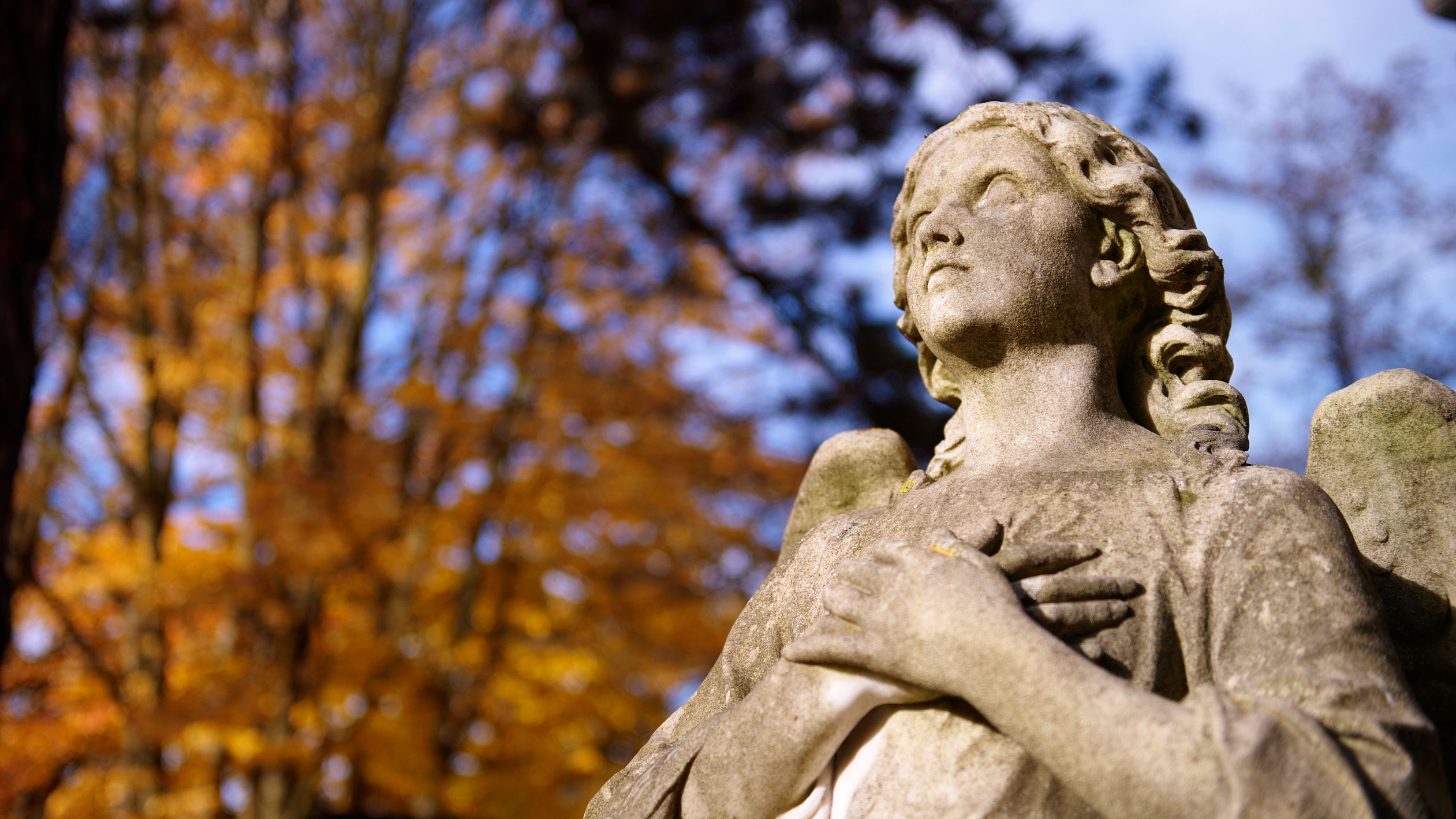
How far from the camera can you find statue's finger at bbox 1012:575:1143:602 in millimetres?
1666

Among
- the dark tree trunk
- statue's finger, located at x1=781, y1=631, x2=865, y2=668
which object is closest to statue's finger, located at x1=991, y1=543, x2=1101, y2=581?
statue's finger, located at x1=781, y1=631, x2=865, y2=668

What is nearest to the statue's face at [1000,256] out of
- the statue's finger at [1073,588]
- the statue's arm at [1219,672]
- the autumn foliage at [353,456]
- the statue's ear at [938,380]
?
the statue's ear at [938,380]

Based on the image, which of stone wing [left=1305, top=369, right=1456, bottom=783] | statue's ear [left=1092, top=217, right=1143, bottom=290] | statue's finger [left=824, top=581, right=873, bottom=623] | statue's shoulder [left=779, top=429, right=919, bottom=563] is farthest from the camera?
statue's shoulder [left=779, top=429, right=919, bottom=563]

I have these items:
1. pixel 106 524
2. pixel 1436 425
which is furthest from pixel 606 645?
pixel 1436 425

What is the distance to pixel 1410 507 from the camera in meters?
1.92

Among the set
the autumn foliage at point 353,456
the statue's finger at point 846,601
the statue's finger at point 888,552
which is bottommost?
the autumn foliage at point 353,456

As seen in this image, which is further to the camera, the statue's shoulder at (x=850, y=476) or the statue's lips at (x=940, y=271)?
the statue's shoulder at (x=850, y=476)

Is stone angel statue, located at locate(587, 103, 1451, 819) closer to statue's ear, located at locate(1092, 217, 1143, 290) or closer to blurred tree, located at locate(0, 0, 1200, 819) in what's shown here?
statue's ear, located at locate(1092, 217, 1143, 290)

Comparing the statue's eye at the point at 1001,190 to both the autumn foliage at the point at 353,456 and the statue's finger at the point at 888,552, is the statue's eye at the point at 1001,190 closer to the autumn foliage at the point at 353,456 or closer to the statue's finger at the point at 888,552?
the statue's finger at the point at 888,552

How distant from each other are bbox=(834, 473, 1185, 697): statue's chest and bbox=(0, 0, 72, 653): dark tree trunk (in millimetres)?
3499

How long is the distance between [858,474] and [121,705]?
6.61 meters

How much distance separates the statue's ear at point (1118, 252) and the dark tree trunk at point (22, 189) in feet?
12.2

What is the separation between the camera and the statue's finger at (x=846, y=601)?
1.71 m

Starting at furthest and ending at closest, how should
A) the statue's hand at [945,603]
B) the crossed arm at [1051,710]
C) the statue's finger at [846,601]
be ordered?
the statue's finger at [846,601], the statue's hand at [945,603], the crossed arm at [1051,710]
